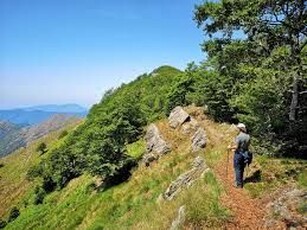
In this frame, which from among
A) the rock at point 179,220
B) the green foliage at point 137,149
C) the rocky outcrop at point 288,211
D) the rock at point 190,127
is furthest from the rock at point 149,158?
the rocky outcrop at point 288,211

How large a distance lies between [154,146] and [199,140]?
6.48 m

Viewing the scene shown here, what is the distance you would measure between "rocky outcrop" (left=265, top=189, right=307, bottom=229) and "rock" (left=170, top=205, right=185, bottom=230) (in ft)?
9.53

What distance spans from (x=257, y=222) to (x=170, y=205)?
15.7 feet

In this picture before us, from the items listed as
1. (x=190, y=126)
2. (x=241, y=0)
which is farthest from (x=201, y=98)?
(x=241, y=0)

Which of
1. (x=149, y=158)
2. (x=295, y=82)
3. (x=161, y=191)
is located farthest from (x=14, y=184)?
(x=295, y=82)

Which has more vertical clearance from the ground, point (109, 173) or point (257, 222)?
point (257, 222)

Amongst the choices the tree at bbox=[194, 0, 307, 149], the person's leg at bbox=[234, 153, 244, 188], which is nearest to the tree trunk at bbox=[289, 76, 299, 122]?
the tree at bbox=[194, 0, 307, 149]

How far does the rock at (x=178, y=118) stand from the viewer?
4293cm

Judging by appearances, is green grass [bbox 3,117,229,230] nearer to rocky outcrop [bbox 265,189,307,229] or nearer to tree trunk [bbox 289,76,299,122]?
rocky outcrop [bbox 265,189,307,229]

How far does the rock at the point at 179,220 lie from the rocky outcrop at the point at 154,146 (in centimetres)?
2275

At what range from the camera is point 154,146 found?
4197 cm

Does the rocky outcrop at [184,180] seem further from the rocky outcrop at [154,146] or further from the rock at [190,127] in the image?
the rock at [190,127]

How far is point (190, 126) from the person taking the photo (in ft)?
136

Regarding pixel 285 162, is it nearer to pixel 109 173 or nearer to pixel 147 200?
pixel 147 200
